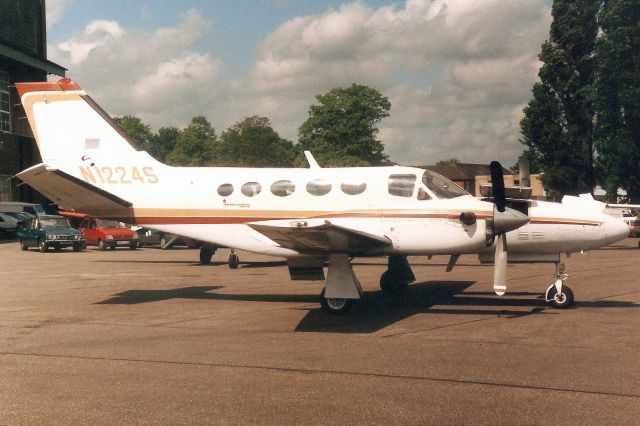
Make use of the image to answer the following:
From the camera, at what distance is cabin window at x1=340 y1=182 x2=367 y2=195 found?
13.8 m

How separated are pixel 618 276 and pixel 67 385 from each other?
16.4 m

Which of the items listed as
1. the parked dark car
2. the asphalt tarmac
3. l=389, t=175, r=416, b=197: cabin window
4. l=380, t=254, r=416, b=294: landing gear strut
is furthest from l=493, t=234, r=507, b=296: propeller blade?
the parked dark car

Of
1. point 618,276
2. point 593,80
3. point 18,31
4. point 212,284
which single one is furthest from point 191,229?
point 18,31

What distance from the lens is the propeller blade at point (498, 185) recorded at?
39.2ft

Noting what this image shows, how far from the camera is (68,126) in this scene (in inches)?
634

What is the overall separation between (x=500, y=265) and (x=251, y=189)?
5509mm

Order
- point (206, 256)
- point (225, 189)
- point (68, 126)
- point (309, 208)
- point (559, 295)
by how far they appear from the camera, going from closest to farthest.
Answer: point (559, 295), point (309, 208), point (225, 189), point (68, 126), point (206, 256)

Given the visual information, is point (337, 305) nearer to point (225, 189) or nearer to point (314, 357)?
point (314, 357)

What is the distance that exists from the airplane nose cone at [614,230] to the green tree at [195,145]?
122 meters

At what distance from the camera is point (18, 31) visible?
59031 mm

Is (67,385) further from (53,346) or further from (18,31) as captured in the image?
(18,31)

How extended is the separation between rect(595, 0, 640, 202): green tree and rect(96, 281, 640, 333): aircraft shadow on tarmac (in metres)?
33.0

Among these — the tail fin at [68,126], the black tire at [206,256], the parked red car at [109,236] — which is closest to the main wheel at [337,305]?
the tail fin at [68,126]

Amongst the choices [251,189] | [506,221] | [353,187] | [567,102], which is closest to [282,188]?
[251,189]
